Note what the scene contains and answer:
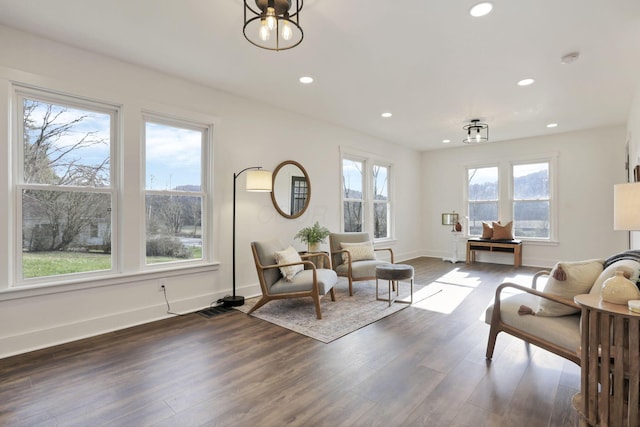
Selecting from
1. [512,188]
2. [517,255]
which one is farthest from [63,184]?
[512,188]

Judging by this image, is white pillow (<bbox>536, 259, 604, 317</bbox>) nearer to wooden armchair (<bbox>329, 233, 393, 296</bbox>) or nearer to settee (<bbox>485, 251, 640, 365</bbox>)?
settee (<bbox>485, 251, 640, 365</bbox>)

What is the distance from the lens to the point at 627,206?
193 centimetres

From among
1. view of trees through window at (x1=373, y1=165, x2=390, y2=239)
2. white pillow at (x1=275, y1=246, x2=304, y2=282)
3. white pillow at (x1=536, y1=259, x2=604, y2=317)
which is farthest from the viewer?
view of trees through window at (x1=373, y1=165, x2=390, y2=239)

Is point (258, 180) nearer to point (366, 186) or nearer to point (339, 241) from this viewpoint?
point (339, 241)

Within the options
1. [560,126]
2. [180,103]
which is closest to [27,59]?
[180,103]

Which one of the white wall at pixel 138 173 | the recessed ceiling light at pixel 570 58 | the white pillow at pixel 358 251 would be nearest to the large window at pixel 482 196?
the white wall at pixel 138 173

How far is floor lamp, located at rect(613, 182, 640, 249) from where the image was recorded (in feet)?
6.16

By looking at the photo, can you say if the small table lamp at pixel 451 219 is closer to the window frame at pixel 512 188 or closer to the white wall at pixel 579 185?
the window frame at pixel 512 188

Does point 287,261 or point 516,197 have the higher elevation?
point 516,197

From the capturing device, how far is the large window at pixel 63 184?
9.39ft

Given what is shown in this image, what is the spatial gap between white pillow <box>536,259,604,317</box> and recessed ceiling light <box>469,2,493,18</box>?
1944mm

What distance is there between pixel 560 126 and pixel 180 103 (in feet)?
20.9

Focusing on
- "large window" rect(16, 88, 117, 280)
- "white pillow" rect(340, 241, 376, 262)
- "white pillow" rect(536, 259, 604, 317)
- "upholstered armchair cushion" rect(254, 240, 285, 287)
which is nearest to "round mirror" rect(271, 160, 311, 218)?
"white pillow" rect(340, 241, 376, 262)

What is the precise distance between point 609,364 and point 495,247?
567 centimetres
